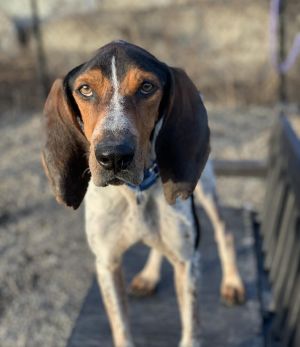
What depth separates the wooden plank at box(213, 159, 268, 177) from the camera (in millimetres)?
5539

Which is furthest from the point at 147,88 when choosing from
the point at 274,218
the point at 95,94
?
the point at 274,218

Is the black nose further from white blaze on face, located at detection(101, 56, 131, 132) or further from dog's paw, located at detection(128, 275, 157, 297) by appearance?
dog's paw, located at detection(128, 275, 157, 297)

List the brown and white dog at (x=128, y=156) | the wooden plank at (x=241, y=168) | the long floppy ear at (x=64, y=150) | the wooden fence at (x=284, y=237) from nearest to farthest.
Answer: the brown and white dog at (x=128, y=156)
the long floppy ear at (x=64, y=150)
the wooden fence at (x=284, y=237)
the wooden plank at (x=241, y=168)

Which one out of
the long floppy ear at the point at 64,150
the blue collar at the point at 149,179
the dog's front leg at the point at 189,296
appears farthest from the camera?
the dog's front leg at the point at 189,296

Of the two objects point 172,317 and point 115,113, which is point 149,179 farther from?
point 172,317

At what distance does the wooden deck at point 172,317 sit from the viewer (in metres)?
3.53

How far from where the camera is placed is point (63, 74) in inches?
398

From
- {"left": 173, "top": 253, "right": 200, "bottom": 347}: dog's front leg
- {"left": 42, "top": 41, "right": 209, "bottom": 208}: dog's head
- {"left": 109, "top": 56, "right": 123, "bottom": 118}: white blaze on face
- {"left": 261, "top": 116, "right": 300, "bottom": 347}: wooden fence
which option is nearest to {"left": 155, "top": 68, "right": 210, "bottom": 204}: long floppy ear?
{"left": 42, "top": 41, "right": 209, "bottom": 208}: dog's head

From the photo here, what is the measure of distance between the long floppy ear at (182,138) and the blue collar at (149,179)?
15 cm

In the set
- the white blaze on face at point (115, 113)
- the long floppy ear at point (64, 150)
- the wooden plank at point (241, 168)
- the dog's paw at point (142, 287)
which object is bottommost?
the dog's paw at point (142, 287)

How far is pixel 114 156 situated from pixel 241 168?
11.7ft

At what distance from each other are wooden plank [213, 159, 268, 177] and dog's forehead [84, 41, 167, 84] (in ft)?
10.8

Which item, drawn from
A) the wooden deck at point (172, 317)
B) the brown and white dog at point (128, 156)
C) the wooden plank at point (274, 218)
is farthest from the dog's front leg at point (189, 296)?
the wooden plank at point (274, 218)

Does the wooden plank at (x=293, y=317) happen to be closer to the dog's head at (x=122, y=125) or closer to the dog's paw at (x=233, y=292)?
the dog's paw at (x=233, y=292)
